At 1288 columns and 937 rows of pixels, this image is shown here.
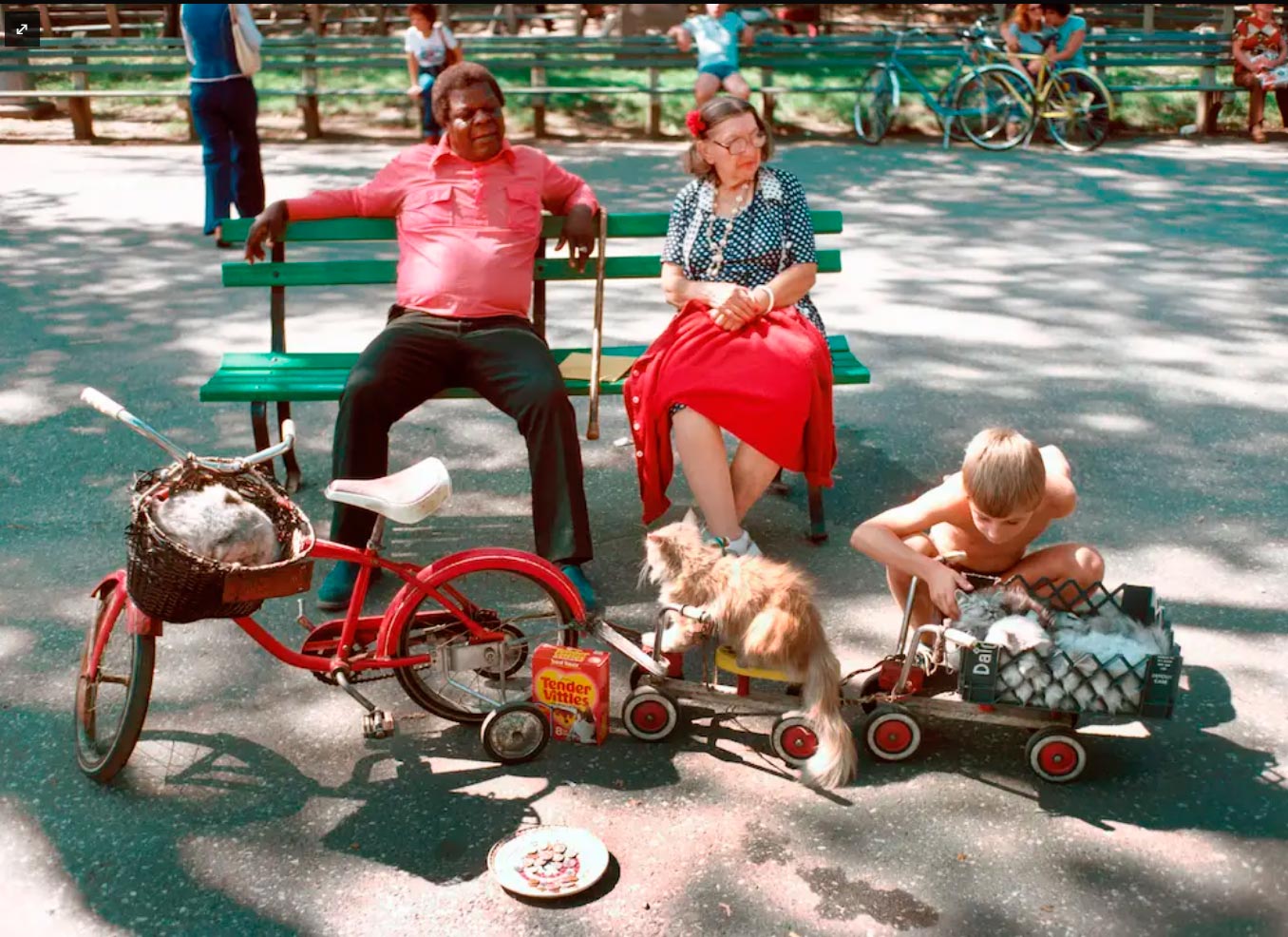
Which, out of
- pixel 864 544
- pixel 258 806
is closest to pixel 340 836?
pixel 258 806

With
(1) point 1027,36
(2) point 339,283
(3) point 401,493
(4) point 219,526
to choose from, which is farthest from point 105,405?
(1) point 1027,36

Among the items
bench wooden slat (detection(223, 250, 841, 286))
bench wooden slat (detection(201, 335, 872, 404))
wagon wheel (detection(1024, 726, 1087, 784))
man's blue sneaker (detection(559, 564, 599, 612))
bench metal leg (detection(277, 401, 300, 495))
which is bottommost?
wagon wheel (detection(1024, 726, 1087, 784))

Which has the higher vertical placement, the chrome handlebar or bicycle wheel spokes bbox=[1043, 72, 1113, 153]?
bicycle wheel spokes bbox=[1043, 72, 1113, 153]

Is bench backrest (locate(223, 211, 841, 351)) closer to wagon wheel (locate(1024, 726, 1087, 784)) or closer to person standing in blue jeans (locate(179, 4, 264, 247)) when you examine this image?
wagon wheel (locate(1024, 726, 1087, 784))

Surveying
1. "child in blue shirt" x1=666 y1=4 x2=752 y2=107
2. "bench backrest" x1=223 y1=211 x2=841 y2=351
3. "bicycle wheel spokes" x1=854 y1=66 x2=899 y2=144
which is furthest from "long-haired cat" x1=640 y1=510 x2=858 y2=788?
"bicycle wheel spokes" x1=854 y1=66 x2=899 y2=144

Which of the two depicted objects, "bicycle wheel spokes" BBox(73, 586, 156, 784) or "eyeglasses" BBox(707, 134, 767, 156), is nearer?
"bicycle wheel spokes" BBox(73, 586, 156, 784)

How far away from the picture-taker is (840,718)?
3.43 m

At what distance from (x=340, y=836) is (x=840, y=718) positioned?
124cm

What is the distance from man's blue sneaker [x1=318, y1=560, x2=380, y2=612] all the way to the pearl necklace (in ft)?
5.01

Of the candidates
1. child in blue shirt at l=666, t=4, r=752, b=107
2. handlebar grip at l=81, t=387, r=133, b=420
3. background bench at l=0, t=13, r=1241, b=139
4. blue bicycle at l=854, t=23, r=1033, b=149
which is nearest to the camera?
handlebar grip at l=81, t=387, r=133, b=420

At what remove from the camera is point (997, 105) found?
13.4 meters

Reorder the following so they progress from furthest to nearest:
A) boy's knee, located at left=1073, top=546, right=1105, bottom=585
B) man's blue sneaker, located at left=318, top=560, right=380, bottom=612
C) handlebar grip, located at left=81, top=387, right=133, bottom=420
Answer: man's blue sneaker, located at left=318, top=560, right=380, bottom=612
boy's knee, located at left=1073, top=546, right=1105, bottom=585
handlebar grip, located at left=81, top=387, right=133, bottom=420

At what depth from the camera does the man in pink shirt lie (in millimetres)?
4285

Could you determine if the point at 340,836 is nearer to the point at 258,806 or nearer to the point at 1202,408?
the point at 258,806
